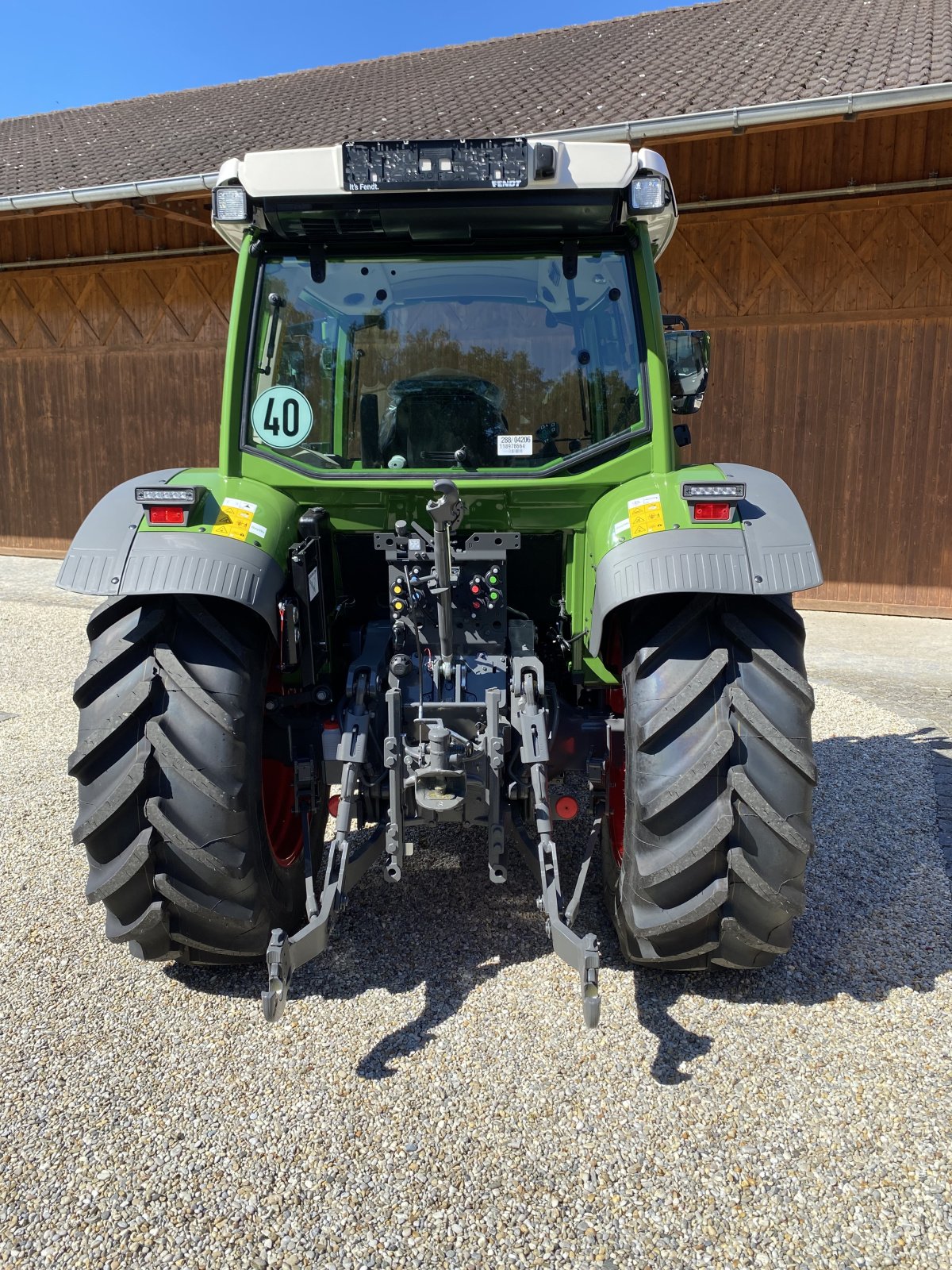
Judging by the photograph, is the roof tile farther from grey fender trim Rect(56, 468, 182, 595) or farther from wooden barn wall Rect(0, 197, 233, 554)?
grey fender trim Rect(56, 468, 182, 595)

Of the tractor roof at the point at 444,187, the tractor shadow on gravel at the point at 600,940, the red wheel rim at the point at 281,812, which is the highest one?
the tractor roof at the point at 444,187

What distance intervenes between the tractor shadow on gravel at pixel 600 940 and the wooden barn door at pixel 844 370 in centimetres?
507

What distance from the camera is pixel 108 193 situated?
8445 millimetres

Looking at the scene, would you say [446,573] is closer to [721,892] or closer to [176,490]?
[176,490]

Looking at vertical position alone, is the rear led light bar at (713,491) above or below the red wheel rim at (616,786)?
above

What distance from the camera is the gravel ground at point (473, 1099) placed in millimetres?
1789

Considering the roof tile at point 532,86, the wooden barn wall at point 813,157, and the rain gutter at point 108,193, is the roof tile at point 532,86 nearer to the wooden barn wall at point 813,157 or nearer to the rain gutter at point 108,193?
the rain gutter at point 108,193

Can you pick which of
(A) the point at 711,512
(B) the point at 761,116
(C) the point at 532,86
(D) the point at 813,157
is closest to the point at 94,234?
(C) the point at 532,86

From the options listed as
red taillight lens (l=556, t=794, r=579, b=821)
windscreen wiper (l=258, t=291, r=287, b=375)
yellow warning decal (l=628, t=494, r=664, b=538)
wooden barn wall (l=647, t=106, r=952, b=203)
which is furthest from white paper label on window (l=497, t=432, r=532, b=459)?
wooden barn wall (l=647, t=106, r=952, b=203)

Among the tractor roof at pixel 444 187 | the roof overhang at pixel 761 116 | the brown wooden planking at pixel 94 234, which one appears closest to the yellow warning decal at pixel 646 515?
the tractor roof at pixel 444 187

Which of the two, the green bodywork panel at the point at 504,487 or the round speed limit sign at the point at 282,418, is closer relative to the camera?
the green bodywork panel at the point at 504,487

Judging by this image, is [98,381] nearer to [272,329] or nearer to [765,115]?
[765,115]

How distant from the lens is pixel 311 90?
11.2 metres

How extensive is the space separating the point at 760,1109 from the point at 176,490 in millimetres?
2140
